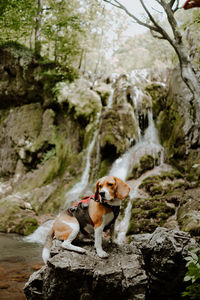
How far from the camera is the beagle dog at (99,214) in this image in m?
2.74

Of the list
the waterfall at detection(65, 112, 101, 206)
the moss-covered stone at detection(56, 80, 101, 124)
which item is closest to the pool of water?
the waterfall at detection(65, 112, 101, 206)

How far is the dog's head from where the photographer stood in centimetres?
267

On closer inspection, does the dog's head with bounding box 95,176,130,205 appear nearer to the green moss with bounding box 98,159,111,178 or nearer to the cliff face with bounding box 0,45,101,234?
the green moss with bounding box 98,159,111,178

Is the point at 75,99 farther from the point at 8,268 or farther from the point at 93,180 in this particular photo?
the point at 8,268

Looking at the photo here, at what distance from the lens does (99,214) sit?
2.79 m

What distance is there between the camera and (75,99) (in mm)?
14141

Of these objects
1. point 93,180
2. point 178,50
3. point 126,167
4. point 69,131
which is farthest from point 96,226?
point 69,131

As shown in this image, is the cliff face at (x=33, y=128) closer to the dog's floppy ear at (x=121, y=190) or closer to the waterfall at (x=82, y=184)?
the waterfall at (x=82, y=184)

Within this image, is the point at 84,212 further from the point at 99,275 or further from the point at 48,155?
the point at 48,155

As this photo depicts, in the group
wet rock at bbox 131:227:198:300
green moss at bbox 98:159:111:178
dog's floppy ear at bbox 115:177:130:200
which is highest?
dog's floppy ear at bbox 115:177:130:200

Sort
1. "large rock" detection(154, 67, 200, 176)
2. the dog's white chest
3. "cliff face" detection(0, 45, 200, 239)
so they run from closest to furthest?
1. the dog's white chest
2. "cliff face" detection(0, 45, 200, 239)
3. "large rock" detection(154, 67, 200, 176)

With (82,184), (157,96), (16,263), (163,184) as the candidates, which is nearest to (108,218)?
(16,263)

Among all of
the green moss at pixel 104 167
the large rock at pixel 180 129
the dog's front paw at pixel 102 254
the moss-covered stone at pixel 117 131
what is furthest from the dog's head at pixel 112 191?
the moss-covered stone at pixel 117 131

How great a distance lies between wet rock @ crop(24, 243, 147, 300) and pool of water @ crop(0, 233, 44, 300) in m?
1.20
